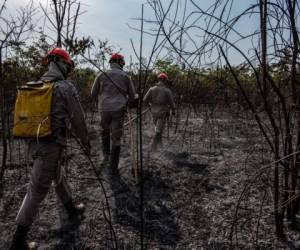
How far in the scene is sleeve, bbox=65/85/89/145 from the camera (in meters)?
3.19

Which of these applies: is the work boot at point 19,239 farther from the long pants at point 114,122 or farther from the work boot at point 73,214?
the long pants at point 114,122

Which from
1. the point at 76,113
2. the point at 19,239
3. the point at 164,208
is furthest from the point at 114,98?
the point at 19,239

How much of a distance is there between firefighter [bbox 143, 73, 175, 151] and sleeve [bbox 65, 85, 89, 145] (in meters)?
3.82

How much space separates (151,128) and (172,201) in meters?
5.58

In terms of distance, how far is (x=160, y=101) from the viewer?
288 inches

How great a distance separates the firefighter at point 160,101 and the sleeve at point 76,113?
3819mm

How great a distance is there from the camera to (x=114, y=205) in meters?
4.07

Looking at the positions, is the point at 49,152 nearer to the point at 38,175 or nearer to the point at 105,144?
the point at 38,175

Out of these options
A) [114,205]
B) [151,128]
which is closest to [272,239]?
[114,205]

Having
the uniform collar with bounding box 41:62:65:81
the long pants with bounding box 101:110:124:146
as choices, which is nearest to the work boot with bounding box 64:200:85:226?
the uniform collar with bounding box 41:62:65:81

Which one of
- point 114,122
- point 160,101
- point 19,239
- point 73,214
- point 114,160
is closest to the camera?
point 19,239

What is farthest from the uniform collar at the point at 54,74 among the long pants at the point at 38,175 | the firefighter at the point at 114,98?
the firefighter at the point at 114,98

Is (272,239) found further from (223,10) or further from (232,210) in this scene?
(223,10)

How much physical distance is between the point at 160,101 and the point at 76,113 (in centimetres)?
410
